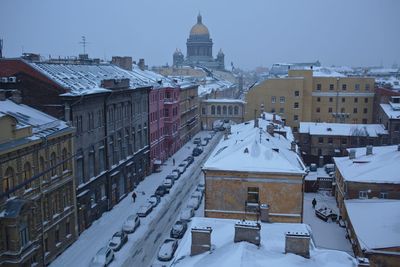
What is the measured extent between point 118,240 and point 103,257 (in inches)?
134

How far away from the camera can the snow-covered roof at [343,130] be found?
53000mm

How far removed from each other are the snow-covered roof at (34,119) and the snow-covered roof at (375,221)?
20.1 meters

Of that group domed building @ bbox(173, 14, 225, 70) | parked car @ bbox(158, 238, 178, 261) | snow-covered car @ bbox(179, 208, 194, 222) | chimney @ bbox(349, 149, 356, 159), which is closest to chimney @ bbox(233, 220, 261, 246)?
parked car @ bbox(158, 238, 178, 261)

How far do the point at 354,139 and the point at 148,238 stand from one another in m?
31.1

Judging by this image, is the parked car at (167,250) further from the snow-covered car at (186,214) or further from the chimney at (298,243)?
the chimney at (298,243)

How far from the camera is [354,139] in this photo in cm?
5309

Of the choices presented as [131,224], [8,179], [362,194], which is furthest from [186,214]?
[8,179]

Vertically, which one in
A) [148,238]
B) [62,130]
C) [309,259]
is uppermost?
[62,130]

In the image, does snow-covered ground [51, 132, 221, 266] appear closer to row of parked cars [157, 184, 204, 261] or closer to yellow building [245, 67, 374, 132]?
row of parked cars [157, 184, 204, 261]

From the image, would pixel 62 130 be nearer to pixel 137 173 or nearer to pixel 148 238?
pixel 148 238

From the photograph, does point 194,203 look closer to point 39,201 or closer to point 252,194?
point 252,194

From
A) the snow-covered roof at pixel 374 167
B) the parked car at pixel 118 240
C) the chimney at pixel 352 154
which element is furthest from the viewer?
the chimney at pixel 352 154

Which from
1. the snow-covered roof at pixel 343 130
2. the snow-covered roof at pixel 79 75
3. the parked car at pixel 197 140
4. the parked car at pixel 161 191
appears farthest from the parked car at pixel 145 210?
the parked car at pixel 197 140

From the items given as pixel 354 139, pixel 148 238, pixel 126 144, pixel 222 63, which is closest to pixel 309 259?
pixel 148 238
